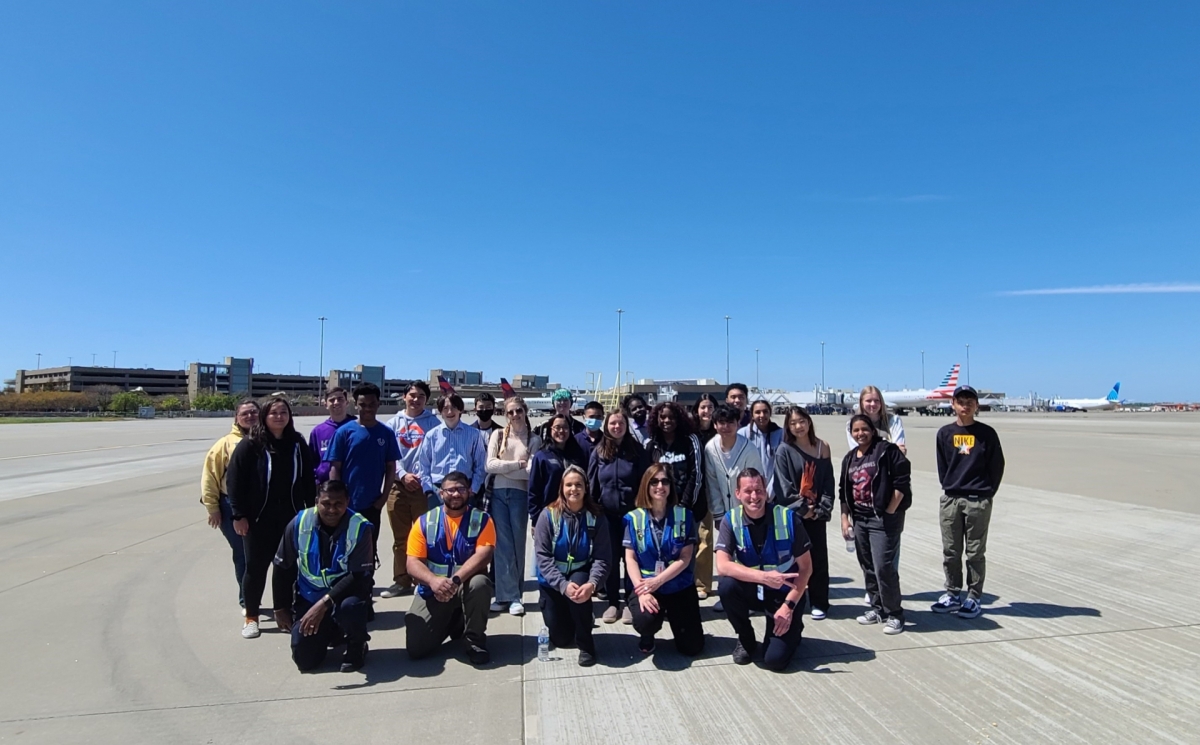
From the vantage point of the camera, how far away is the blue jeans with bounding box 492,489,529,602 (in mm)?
5496

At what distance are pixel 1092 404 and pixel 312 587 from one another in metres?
130

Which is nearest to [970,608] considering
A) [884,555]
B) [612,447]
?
[884,555]

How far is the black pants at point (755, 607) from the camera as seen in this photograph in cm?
414

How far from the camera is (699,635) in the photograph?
4.45 meters

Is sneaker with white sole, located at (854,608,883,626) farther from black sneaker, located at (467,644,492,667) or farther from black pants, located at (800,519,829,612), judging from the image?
black sneaker, located at (467,644,492,667)

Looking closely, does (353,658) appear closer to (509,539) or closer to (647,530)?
(509,539)

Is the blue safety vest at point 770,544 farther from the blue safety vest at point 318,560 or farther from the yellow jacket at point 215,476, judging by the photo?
the yellow jacket at point 215,476

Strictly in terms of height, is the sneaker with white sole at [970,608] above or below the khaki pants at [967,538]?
below

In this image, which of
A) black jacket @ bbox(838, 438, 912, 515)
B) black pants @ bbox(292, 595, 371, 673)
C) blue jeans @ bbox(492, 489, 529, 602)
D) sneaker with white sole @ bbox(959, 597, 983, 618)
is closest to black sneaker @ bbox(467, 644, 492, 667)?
black pants @ bbox(292, 595, 371, 673)

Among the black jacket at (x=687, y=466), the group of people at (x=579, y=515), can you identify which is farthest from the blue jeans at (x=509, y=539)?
the black jacket at (x=687, y=466)

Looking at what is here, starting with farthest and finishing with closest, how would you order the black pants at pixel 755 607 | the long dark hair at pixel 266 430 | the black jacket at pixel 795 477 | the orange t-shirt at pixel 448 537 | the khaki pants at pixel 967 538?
the black jacket at pixel 795 477 < the khaki pants at pixel 967 538 < the long dark hair at pixel 266 430 < the orange t-shirt at pixel 448 537 < the black pants at pixel 755 607

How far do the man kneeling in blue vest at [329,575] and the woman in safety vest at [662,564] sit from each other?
183 cm

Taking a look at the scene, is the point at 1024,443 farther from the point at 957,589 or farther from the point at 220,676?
the point at 220,676

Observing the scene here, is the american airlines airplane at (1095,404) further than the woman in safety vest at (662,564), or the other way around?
the american airlines airplane at (1095,404)
